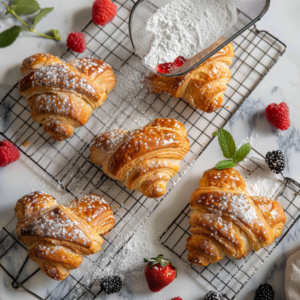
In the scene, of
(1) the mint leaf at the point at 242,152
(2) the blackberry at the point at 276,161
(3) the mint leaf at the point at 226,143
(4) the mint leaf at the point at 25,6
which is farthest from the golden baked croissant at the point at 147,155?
→ (4) the mint leaf at the point at 25,6

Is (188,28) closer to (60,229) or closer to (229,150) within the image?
(229,150)

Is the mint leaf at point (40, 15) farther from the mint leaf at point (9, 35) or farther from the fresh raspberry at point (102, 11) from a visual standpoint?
the fresh raspberry at point (102, 11)

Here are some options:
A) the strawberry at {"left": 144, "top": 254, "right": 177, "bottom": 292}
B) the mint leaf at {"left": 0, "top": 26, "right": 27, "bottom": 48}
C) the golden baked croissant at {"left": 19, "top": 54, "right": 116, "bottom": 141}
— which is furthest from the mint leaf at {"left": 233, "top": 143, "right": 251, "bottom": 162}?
the mint leaf at {"left": 0, "top": 26, "right": 27, "bottom": 48}

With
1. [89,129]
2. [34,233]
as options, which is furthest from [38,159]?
[34,233]

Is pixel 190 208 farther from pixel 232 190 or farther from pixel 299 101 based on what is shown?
pixel 299 101

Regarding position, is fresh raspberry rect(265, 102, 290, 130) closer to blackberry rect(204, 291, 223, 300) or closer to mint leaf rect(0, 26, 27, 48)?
blackberry rect(204, 291, 223, 300)

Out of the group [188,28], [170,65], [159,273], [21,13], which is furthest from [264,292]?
[21,13]
